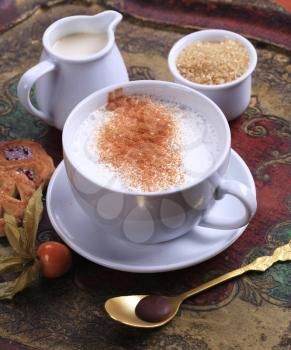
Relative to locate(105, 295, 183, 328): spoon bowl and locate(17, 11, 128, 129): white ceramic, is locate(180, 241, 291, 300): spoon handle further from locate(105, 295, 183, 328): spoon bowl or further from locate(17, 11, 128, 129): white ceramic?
locate(17, 11, 128, 129): white ceramic

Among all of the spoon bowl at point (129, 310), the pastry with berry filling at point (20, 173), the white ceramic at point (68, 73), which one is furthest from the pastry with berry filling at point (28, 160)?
the spoon bowl at point (129, 310)

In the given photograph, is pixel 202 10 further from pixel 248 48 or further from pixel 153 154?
pixel 153 154

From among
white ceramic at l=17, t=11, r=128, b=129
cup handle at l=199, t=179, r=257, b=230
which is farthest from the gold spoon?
white ceramic at l=17, t=11, r=128, b=129

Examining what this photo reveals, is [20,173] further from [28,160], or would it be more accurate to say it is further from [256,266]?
[256,266]

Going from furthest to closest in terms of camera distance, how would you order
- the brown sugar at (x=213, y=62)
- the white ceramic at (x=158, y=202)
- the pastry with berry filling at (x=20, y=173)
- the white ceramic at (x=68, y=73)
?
the brown sugar at (x=213, y=62) → the white ceramic at (x=68, y=73) → the pastry with berry filling at (x=20, y=173) → the white ceramic at (x=158, y=202)

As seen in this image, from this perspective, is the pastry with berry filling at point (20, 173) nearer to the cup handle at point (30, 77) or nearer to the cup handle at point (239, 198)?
the cup handle at point (30, 77)

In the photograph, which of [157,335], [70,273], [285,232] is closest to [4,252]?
[70,273]
